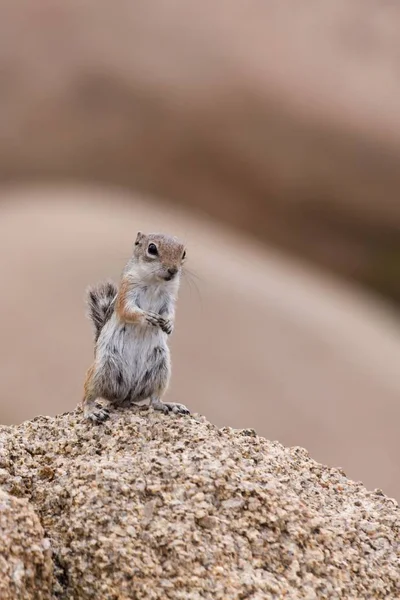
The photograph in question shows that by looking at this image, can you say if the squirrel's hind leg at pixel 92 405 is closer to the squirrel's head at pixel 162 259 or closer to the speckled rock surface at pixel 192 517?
the speckled rock surface at pixel 192 517

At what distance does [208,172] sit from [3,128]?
120 inches

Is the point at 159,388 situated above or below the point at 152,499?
above

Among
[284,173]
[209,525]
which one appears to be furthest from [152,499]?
[284,173]

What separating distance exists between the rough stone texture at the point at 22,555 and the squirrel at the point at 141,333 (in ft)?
3.78

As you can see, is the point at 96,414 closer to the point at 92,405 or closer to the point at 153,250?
the point at 92,405

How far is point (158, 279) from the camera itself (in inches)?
187

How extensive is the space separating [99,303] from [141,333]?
391 mm

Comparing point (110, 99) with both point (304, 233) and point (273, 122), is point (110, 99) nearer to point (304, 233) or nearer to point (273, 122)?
point (273, 122)

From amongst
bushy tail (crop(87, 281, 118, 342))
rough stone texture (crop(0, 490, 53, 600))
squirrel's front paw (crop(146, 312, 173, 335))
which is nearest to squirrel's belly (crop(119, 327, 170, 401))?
squirrel's front paw (crop(146, 312, 173, 335))

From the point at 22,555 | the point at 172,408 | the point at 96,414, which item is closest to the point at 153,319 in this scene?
the point at 172,408

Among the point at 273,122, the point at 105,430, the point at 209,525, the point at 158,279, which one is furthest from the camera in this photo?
the point at 273,122

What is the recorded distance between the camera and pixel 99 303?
5070 millimetres

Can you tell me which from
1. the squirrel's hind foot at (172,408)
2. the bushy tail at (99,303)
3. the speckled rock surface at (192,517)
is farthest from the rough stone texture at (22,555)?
the bushy tail at (99,303)

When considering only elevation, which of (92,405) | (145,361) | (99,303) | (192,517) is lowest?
(192,517)
